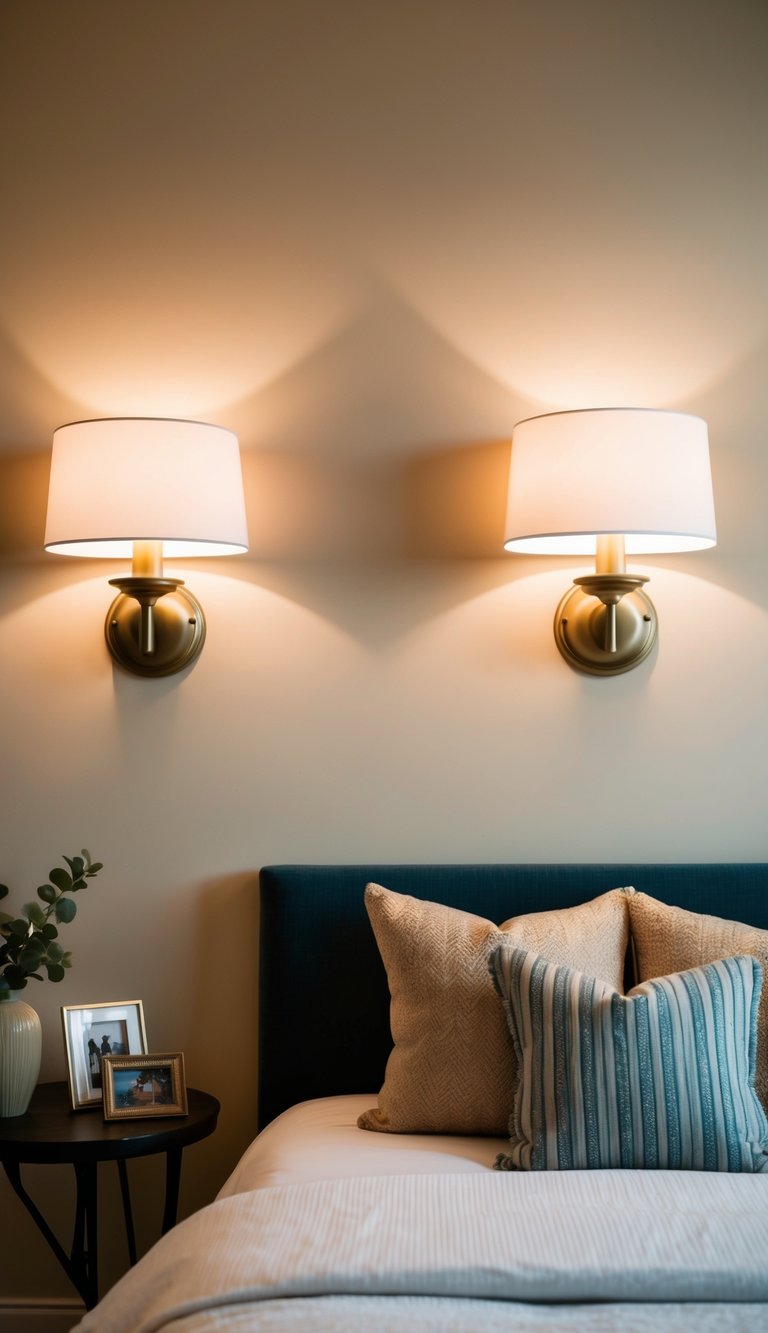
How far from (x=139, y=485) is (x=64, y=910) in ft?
2.70

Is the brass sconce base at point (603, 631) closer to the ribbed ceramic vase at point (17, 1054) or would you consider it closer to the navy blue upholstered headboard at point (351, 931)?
the navy blue upholstered headboard at point (351, 931)

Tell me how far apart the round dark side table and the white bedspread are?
50 cm

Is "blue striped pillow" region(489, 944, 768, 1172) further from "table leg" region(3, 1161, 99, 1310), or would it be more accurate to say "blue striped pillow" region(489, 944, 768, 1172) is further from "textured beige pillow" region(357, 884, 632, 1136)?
"table leg" region(3, 1161, 99, 1310)

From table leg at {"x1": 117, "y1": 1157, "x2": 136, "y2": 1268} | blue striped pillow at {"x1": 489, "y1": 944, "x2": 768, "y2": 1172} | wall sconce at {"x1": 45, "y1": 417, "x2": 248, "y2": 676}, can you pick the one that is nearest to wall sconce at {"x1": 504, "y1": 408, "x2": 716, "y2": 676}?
wall sconce at {"x1": 45, "y1": 417, "x2": 248, "y2": 676}

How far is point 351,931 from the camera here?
234 cm

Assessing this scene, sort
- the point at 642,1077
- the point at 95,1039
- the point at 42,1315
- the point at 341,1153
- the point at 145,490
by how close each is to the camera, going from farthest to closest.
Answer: the point at 42,1315, the point at 95,1039, the point at 145,490, the point at 341,1153, the point at 642,1077

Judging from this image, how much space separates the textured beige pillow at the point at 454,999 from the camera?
79.0 inches

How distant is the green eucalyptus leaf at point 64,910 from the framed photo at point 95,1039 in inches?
6.8

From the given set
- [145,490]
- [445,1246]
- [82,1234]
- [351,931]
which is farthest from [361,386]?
[82,1234]

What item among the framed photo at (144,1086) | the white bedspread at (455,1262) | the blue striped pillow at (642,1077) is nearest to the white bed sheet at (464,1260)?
the white bedspread at (455,1262)

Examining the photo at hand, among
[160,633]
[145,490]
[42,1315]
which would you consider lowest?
[42,1315]

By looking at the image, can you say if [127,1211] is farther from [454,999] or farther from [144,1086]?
[454,999]

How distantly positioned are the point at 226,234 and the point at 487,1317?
2026 mm

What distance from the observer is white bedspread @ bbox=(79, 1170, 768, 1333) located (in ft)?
4.45
